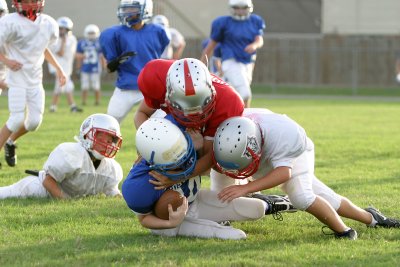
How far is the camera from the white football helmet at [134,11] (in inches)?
376

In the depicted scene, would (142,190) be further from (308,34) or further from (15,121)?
(308,34)

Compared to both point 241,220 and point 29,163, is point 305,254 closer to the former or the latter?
point 241,220

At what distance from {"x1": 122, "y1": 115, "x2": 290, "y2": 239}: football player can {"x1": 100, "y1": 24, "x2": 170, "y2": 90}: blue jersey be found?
3.84 metres

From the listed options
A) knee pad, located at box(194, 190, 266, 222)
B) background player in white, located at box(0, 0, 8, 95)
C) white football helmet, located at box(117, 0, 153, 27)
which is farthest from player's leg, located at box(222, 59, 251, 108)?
knee pad, located at box(194, 190, 266, 222)

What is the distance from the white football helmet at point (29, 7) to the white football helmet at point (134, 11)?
88cm

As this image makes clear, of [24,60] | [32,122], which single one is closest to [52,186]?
[32,122]

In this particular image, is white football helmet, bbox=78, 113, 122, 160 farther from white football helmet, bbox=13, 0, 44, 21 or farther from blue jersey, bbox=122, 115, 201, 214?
white football helmet, bbox=13, 0, 44, 21

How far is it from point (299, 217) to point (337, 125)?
897cm

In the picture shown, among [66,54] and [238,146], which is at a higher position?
[238,146]

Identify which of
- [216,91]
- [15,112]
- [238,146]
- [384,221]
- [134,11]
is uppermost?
[216,91]

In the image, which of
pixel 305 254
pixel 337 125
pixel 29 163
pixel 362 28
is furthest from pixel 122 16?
pixel 362 28

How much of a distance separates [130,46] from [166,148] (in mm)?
4634

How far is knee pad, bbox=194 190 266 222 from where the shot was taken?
605 centimetres

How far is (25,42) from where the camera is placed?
9.34 metres
